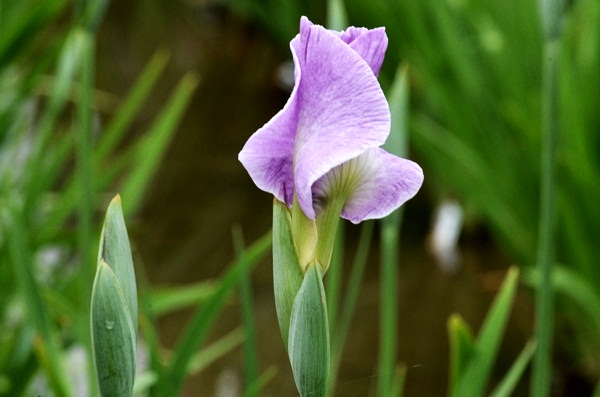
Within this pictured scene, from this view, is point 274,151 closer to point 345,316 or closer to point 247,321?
point 247,321

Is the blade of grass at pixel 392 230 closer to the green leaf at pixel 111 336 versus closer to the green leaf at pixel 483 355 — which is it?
the green leaf at pixel 483 355

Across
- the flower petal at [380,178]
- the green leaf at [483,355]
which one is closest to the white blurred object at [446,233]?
the green leaf at [483,355]

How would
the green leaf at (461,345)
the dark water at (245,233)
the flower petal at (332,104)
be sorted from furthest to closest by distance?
the dark water at (245,233), the green leaf at (461,345), the flower petal at (332,104)

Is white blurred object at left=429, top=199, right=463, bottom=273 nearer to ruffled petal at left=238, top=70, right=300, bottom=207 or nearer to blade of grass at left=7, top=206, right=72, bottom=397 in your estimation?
blade of grass at left=7, top=206, right=72, bottom=397

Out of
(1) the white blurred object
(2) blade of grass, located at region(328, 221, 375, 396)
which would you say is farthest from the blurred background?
(2) blade of grass, located at region(328, 221, 375, 396)

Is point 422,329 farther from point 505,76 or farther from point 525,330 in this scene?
point 505,76
